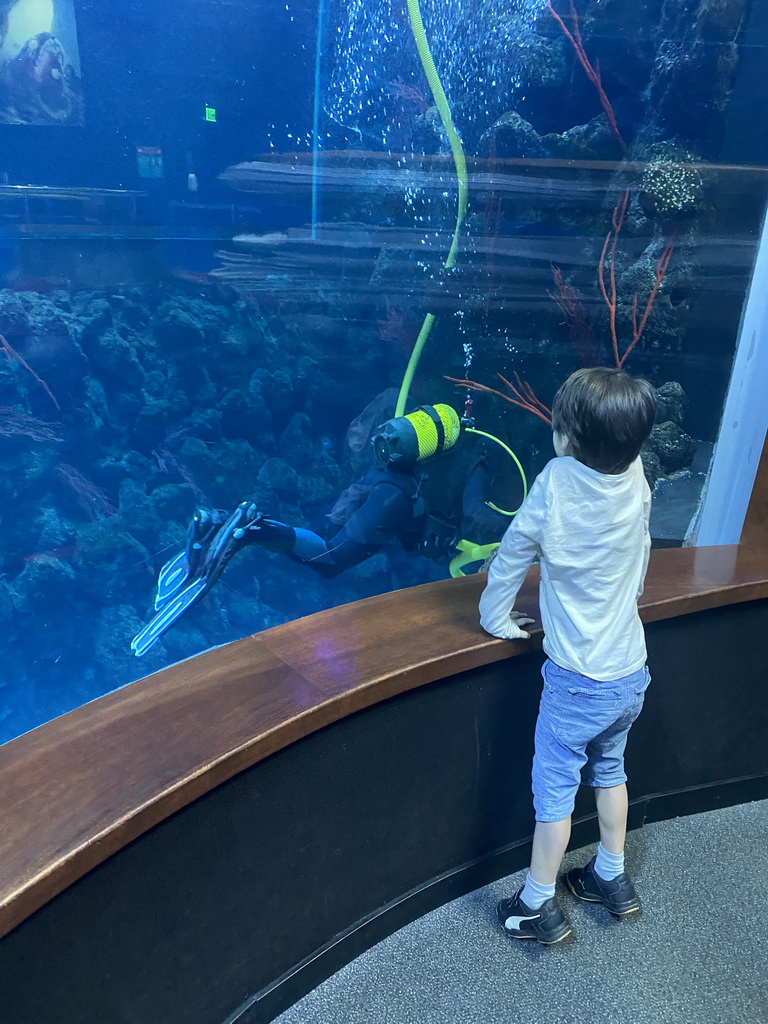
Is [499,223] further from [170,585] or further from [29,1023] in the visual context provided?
[29,1023]

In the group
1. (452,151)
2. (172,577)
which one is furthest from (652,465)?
(172,577)

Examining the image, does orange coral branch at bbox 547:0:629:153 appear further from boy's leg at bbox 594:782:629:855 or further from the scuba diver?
boy's leg at bbox 594:782:629:855

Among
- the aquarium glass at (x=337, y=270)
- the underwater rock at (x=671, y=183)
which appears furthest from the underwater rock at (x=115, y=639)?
the underwater rock at (x=671, y=183)

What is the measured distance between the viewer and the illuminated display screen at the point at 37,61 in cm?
170

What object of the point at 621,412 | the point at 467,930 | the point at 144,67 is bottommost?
the point at 467,930

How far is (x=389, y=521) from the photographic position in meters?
2.52

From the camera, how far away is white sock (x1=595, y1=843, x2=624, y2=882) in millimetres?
1455

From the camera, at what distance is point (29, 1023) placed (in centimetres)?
84

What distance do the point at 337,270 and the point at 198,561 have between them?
127 centimetres

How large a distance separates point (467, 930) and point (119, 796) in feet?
3.12

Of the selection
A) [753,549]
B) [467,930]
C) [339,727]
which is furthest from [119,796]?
[753,549]

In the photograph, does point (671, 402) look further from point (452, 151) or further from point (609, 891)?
point (609, 891)

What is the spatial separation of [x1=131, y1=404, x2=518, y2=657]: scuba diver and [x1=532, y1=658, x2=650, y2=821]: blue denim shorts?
1267 millimetres

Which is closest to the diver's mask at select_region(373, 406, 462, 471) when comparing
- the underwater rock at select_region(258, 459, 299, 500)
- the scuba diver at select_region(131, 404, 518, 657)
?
the scuba diver at select_region(131, 404, 518, 657)
